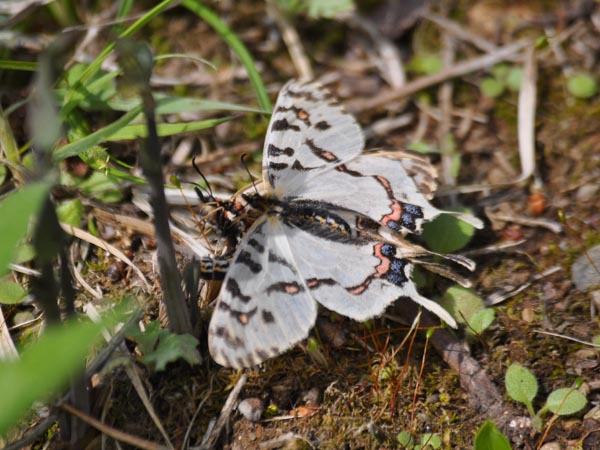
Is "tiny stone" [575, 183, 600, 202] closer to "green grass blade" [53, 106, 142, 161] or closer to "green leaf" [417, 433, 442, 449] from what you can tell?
"green leaf" [417, 433, 442, 449]

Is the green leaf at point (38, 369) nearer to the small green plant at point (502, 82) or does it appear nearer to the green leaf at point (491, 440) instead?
the green leaf at point (491, 440)

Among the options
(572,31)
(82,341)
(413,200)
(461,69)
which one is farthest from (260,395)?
(572,31)

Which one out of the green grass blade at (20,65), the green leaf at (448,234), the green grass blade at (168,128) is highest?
the green grass blade at (20,65)

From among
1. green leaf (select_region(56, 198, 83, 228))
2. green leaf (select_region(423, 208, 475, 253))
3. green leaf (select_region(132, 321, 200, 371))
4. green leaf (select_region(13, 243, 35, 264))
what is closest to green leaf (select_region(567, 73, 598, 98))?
green leaf (select_region(423, 208, 475, 253))

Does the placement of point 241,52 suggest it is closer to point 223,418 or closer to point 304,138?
point 304,138

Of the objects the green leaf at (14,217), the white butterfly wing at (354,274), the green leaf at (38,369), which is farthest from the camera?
the white butterfly wing at (354,274)

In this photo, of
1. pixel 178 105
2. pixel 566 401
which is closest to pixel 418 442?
pixel 566 401

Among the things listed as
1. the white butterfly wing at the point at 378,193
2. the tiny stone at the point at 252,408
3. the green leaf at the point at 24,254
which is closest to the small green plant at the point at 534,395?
the white butterfly wing at the point at 378,193
